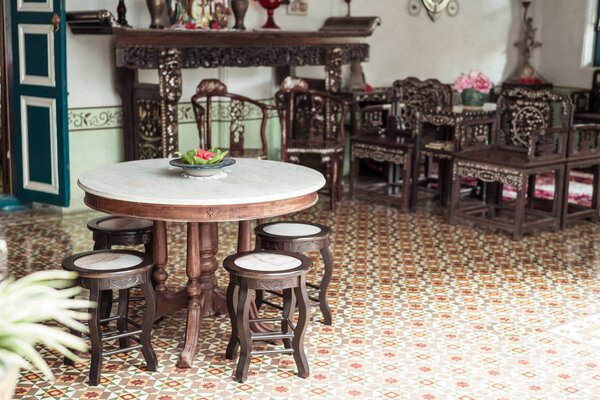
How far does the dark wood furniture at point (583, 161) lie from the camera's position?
6.78 m

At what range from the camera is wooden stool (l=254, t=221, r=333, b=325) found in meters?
4.32

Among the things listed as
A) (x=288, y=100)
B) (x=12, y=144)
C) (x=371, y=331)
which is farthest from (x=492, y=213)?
(x=12, y=144)

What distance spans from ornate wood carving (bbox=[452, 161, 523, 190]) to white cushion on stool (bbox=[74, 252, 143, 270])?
3539 millimetres

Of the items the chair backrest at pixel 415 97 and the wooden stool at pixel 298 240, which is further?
the chair backrest at pixel 415 97

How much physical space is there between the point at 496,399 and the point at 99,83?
191 inches

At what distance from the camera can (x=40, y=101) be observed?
6871 mm

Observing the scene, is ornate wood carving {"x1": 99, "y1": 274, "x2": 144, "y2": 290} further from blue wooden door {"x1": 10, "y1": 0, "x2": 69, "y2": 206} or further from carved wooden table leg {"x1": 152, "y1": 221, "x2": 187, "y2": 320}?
blue wooden door {"x1": 10, "y1": 0, "x2": 69, "y2": 206}

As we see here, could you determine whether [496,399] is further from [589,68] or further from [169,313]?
[589,68]

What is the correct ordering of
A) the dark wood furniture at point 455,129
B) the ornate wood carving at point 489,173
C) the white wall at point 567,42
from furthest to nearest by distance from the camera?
the white wall at point 567,42
the dark wood furniture at point 455,129
the ornate wood carving at point 489,173

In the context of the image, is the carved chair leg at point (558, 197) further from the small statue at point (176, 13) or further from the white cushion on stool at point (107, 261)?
the white cushion on stool at point (107, 261)

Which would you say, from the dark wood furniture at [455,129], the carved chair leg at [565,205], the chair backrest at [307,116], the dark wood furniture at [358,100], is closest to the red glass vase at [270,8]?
the chair backrest at [307,116]

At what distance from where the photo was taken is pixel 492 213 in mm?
7289

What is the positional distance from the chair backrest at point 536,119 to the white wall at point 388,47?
8.56 ft

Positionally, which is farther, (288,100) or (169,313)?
(288,100)
